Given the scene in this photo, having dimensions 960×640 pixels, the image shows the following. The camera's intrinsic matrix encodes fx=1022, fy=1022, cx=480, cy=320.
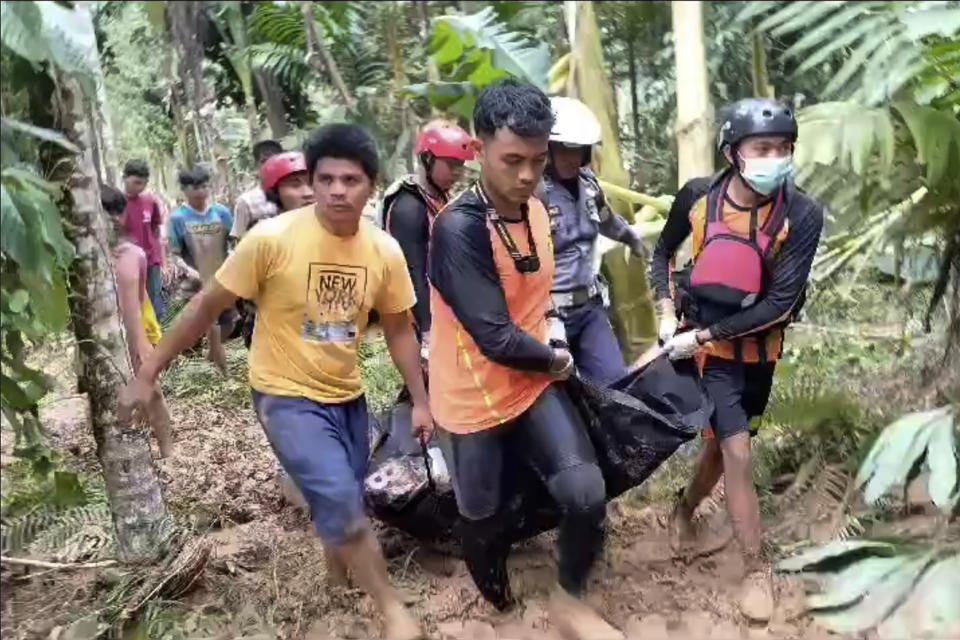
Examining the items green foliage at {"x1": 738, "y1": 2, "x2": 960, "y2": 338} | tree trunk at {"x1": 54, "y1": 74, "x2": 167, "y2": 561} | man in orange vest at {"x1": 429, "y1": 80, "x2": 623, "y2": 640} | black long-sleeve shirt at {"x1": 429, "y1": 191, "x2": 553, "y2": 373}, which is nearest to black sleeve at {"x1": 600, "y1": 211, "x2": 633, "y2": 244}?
green foliage at {"x1": 738, "y1": 2, "x2": 960, "y2": 338}

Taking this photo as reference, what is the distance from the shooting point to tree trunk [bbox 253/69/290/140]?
45.6 ft

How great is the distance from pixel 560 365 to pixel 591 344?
1210mm

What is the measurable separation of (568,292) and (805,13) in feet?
4.86

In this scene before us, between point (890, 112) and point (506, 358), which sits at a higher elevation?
point (890, 112)

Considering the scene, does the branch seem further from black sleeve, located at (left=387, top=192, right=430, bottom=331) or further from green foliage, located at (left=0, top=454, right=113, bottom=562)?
black sleeve, located at (left=387, top=192, right=430, bottom=331)

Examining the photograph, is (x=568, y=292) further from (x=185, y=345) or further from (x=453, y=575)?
(x=185, y=345)

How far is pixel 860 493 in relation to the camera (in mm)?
4246

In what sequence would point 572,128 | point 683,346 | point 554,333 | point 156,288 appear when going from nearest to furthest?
point 554,333 < point 683,346 < point 572,128 < point 156,288

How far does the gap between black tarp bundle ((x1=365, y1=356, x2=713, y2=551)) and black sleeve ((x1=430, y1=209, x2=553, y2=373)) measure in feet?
1.11

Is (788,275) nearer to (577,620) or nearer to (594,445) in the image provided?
(594,445)

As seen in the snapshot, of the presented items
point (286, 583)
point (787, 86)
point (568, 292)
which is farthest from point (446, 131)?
point (787, 86)

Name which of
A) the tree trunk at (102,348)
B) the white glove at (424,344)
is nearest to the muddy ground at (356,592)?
the tree trunk at (102,348)

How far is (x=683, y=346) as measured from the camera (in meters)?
3.83

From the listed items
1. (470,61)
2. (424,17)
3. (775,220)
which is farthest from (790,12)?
(424,17)
